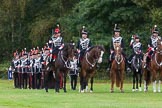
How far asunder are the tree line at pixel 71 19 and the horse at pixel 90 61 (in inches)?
930

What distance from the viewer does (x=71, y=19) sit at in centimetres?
6109

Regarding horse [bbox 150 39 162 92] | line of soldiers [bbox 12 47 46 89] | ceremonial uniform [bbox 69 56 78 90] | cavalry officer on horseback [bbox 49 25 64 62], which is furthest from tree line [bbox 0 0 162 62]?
cavalry officer on horseback [bbox 49 25 64 62]

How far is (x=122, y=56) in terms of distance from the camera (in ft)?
97.3

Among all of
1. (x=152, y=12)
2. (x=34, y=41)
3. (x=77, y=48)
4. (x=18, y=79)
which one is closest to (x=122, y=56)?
(x=77, y=48)

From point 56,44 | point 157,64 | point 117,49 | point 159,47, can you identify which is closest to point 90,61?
point 117,49

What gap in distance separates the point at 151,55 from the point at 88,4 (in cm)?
2723

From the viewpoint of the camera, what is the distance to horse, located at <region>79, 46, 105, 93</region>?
2962 centimetres

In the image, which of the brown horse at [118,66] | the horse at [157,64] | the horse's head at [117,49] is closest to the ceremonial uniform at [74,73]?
the brown horse at [118,66]

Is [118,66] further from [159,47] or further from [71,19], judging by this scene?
[71,19]

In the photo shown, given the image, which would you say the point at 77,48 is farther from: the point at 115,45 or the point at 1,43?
the point at 1,43

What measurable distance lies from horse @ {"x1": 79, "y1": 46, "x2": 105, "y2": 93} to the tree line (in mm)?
23629

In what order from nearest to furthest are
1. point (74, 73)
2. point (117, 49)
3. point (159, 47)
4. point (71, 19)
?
point (159, 47), point (117, 49), point (74, 73), point (71, 19)

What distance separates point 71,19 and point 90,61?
31.3m

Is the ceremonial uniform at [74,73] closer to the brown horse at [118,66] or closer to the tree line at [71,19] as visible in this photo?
the brown horse at [118,66]
